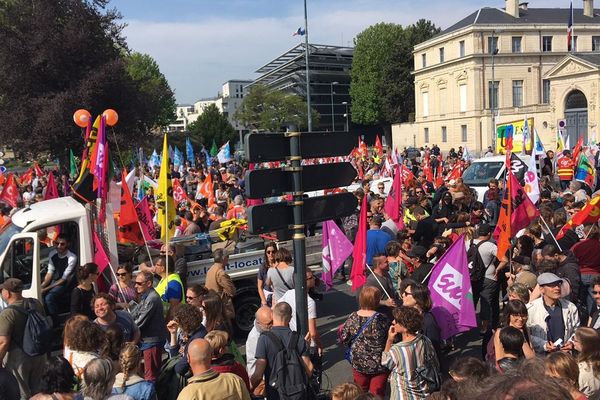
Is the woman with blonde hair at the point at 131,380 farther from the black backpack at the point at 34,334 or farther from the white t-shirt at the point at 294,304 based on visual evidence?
the white t-shirt at the point at 294,304

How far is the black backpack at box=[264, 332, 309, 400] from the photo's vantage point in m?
4.56

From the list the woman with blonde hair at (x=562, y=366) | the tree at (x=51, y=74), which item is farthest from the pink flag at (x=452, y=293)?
the tree at (x=51, y=74)

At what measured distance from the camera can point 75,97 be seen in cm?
2623

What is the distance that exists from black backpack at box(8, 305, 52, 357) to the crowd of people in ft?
0.17

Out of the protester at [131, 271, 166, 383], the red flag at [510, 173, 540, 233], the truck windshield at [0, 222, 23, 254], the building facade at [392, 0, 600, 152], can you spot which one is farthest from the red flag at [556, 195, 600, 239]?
the building facade at [392, 0, 600, 152]

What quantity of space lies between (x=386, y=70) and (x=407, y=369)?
229ft

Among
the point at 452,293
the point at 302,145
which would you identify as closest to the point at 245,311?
the point at 452,293

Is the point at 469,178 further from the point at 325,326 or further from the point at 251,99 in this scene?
the point at 251,99

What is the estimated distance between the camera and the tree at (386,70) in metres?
70.5

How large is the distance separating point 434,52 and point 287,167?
63.1 m

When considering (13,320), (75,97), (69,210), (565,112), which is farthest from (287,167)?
(565,112)

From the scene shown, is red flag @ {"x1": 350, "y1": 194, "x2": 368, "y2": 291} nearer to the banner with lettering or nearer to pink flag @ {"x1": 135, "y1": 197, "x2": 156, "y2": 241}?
pink flag @ {"x1": 135, "y1": 197, "x2": 156, "y2": 241}

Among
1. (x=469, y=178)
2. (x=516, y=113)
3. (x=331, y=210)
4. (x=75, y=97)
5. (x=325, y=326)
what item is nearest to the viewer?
(x=331, y=210)

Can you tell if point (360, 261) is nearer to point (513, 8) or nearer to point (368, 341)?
point (368, 341)
